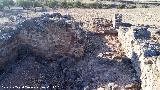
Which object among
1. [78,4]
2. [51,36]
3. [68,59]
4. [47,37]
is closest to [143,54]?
[68,59]

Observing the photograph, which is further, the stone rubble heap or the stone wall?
the stone rubble heap

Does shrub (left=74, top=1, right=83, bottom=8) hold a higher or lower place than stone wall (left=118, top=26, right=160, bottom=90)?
higher

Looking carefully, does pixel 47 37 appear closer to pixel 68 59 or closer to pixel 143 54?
pixel 68 59

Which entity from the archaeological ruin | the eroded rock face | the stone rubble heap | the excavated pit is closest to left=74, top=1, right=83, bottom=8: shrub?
the archaeological ruin

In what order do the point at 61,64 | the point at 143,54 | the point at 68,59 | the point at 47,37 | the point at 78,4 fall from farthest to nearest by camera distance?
the point at 78,4
the point at 68,59
the point at 47,37
the point at 61,64
the point at 143,54

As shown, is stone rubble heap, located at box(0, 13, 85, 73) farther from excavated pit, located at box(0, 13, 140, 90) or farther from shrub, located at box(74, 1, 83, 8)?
shrub, located at box(74, 1, 83, 8)

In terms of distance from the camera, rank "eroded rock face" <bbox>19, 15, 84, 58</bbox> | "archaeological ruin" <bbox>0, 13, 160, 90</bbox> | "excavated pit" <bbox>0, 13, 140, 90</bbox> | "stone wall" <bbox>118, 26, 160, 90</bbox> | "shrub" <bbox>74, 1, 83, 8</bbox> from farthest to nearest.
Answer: "shrub" <bbox>74, 1, 83, 8</bbox>
"eroded rock face" <bbox>19, 15, 84, 58</bbox>
"excavated pit" <bbox>0, 13, 140, 90</bbox>
"archaeological ruin" <bbox>0, 13, 160, 90</bbox>
"stone wall" <bbox>118, 26, 160, 90</bbox>
